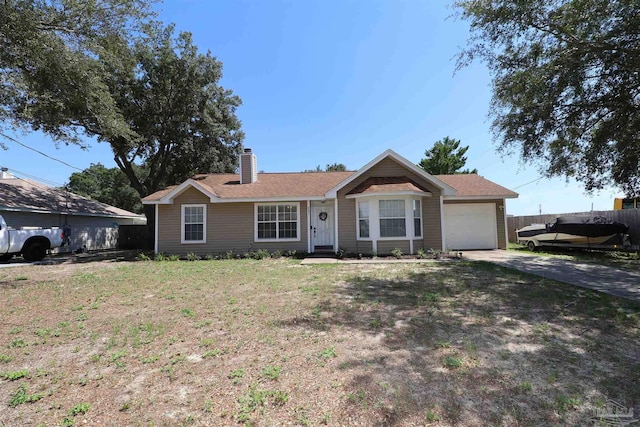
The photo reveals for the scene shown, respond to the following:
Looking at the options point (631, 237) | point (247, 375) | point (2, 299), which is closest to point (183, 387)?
point (247, 375)

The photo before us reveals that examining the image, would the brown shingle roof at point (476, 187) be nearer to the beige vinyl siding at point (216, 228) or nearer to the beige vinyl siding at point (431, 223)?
the beige vinyl siding at point (431, 223)

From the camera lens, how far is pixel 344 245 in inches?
565

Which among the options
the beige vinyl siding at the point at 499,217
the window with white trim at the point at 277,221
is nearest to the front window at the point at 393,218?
the window with white trim at the point at 277,221

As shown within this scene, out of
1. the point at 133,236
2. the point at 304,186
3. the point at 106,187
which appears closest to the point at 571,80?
the point at 304,186

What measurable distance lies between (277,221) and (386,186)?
5185 millimetres

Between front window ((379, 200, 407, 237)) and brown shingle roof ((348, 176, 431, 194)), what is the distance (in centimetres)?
60

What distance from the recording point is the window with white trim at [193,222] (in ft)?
50.0

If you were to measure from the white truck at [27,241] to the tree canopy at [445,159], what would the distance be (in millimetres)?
28084

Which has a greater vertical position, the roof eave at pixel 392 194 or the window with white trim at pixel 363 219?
the roof eave at pixel 392 194

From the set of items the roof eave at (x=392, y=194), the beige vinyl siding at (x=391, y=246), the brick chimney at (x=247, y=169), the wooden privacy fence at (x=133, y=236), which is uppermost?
the brick chimney at (x=247, y=169)

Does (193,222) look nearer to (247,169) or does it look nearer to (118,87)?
(247,169)

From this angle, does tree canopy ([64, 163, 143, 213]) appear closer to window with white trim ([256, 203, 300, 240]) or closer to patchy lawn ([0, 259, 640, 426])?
window with white trim ([256, 203, 300, 240])

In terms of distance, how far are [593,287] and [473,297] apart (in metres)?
3.18

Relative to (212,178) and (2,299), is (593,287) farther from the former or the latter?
(212,178)
